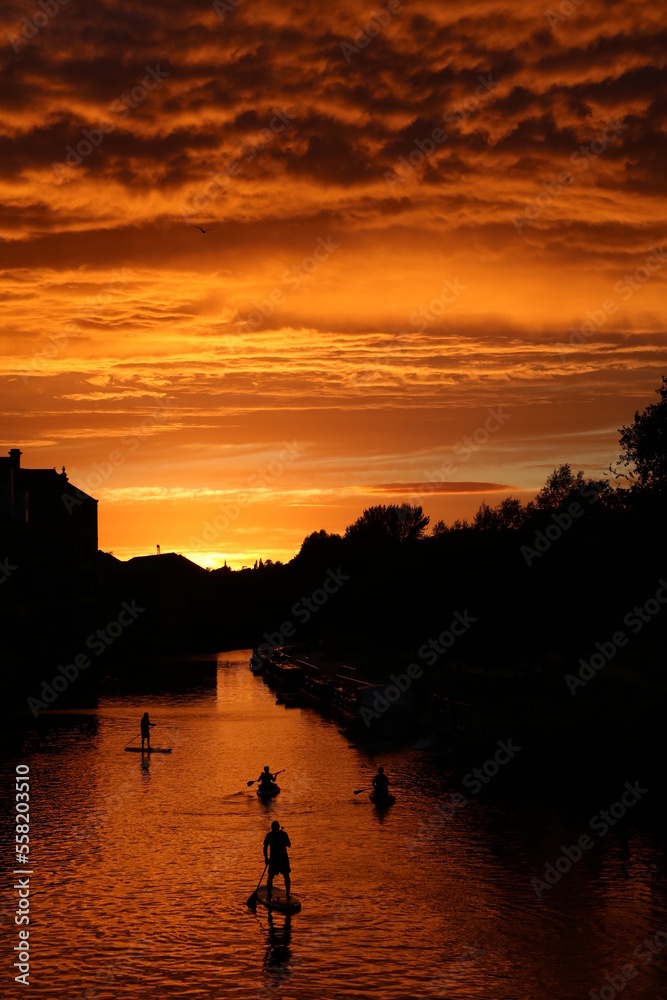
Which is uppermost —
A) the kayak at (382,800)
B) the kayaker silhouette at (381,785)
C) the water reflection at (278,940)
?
the kayaker silhouette at (381,785)

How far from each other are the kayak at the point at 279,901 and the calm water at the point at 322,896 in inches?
12.4

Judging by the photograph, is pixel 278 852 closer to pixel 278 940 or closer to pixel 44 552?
pixel 278 940

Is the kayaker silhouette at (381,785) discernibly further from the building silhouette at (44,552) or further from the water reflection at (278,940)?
the building silhouette at (44,552)

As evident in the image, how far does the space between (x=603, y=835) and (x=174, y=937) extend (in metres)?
17.0

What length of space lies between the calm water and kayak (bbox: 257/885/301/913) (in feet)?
1.03

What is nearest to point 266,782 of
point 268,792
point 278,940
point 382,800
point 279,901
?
point 268,792

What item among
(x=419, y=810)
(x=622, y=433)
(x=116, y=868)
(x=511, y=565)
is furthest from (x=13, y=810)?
(x=511, y=565)

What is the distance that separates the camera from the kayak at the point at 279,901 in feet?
99.3

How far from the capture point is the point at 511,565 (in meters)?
73.1

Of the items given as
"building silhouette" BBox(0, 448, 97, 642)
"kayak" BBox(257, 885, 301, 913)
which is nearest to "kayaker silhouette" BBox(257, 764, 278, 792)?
"kayak" BBox(257, 885, 301, 913)

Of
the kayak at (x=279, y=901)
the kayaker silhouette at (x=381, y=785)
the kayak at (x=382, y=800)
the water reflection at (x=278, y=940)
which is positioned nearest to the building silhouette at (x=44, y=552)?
the kayaker silhouette at (x=381, y=785)

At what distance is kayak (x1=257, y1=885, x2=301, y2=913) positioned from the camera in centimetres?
3028

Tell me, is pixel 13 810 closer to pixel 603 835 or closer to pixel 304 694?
pixel 603 835

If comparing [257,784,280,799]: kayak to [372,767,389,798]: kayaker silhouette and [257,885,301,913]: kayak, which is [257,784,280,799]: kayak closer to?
[372,767,389,798]: kayaker silhouette
